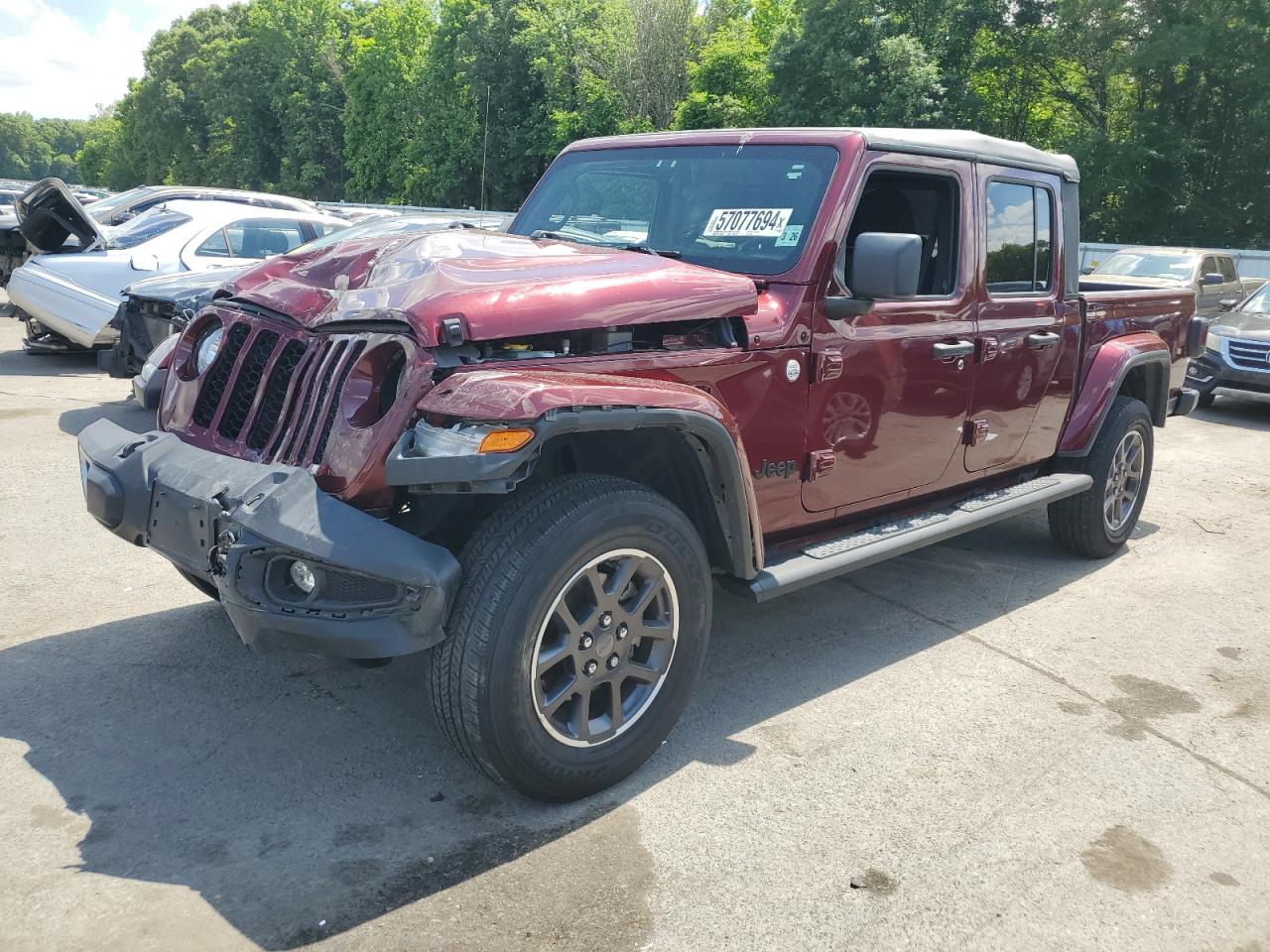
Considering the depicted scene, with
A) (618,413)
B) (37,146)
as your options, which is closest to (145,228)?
(618,413)

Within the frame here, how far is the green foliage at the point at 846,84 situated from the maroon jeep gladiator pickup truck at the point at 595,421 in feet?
60.2

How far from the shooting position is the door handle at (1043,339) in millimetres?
4953

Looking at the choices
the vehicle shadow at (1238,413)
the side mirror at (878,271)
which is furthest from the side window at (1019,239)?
the vehicle shadow at (1238,413)

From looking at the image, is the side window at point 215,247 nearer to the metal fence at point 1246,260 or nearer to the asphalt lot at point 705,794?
the asphalt lot at point 705,794

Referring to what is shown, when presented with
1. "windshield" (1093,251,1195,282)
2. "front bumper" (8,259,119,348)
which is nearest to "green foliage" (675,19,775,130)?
"windshield" (1093,251,1195,282)

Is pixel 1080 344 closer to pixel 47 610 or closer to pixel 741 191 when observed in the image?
pixel 741 191

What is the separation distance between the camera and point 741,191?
13.6 feet

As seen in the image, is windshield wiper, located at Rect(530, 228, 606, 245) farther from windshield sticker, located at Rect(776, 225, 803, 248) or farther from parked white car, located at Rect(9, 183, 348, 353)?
parked white car, located at Rect(9, 183, 348, 353)

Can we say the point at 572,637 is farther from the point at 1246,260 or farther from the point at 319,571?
the point at 1246,260

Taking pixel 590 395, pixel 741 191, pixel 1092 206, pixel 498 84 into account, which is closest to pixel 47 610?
pixel 590 395

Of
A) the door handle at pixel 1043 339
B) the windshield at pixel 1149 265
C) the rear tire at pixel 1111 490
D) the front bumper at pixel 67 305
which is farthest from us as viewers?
the windshield at pixel 1149 265

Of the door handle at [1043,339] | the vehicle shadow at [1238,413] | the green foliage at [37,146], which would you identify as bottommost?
the vehicle shadow at [1238,413]

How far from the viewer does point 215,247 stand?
10.4 meters

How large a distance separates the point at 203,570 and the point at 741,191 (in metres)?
2.44
